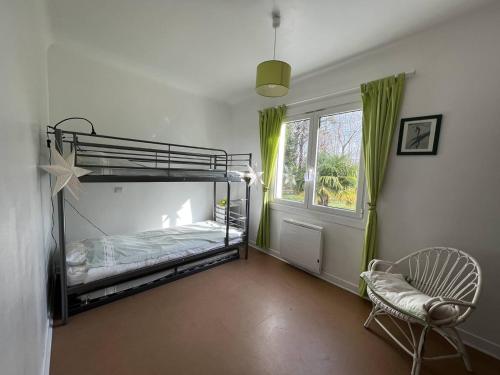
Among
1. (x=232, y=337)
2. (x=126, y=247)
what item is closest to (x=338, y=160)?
(x=232, y=337)

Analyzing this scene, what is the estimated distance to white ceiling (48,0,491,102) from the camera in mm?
1717

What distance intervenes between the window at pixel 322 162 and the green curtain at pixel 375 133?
186 millimetres

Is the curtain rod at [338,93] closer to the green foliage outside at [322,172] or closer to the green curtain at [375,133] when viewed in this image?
the green curtain at [375,133]

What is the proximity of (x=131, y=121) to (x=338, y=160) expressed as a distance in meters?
2.92

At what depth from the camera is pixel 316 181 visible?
292 centimetres

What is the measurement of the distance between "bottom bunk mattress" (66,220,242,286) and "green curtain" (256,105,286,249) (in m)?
0.44

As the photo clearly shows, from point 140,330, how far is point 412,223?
272cm

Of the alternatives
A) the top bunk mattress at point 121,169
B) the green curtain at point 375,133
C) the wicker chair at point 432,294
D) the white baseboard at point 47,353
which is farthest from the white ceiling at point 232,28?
the white baseboard at point 47,353

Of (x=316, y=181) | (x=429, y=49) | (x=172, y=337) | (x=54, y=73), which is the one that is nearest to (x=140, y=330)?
(x=172, y=337)

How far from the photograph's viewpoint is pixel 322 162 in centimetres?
286

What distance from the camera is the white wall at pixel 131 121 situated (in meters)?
2.56

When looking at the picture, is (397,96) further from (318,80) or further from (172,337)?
(172,337)

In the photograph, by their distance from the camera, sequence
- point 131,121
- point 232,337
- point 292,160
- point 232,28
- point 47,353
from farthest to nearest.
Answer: point 292,160, point 131,121, point 232,28, point 232,337, point 47,353

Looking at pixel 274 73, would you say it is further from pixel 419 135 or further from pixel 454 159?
pixel 454 159
